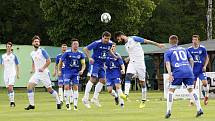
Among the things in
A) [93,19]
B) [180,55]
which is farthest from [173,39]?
[93,19]

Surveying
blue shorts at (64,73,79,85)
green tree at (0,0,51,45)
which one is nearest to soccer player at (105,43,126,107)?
blue shorts at (64,73,79,85)

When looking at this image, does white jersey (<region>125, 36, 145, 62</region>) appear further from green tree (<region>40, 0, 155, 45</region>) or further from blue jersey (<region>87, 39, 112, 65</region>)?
green tree (<region>40, 0, 155, 45</region>)

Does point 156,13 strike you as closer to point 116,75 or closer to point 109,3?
point 109,3

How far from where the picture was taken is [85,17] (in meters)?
68.2

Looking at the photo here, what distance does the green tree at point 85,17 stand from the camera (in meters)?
68.3

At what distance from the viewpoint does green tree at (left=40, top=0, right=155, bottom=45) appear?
224ft

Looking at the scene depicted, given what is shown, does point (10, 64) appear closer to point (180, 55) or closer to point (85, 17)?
point (180, 55)

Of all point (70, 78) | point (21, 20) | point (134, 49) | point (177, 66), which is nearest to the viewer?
point (177, 66)

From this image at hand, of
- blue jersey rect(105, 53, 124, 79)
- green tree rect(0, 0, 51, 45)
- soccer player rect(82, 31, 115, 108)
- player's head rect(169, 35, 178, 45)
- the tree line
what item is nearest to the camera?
player's head rect(169, 35, 178, 45)

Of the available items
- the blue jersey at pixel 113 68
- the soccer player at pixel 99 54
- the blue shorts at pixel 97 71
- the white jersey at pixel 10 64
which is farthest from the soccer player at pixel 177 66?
the white jersey at pixel 10 64

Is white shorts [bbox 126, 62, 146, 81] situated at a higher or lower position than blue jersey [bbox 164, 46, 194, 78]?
higher

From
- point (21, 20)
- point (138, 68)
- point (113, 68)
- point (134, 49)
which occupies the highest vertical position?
point (21, 20)

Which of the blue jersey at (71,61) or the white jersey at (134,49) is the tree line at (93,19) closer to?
the white jersey at (134,49)

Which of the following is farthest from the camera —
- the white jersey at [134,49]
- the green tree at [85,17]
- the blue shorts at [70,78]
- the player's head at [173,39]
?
the green tree at [85,17]
